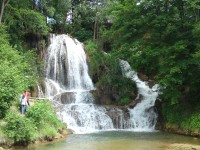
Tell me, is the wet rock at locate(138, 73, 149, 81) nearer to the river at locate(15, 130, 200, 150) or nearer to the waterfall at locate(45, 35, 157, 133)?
the waterfall at locate(45, 35, 157, 133)

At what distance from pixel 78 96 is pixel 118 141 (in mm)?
10179

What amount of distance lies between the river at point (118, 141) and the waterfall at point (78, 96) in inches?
116

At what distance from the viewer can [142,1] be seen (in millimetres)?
22281

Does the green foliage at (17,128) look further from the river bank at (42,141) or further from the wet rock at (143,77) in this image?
the wet rock at (143,77)

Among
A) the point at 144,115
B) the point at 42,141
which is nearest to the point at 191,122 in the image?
the point at 144,115

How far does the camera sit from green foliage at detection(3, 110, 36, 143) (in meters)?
14.7

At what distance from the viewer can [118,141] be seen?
672 inches

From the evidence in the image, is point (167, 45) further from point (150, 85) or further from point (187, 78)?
point (150, 85)

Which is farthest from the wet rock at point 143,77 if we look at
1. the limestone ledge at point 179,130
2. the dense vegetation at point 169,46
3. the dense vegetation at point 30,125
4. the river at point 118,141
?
the dense vegetation at point 30,125

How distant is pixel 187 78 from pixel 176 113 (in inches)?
100

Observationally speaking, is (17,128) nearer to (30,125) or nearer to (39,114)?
(30,125)

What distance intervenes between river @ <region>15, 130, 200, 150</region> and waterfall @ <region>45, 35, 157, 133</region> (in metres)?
2.96

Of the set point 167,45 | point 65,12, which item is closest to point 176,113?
point 167,45

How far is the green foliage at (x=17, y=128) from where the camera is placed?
1466cm
